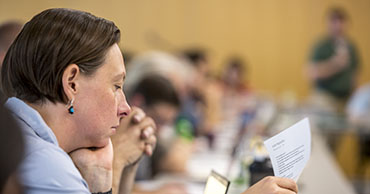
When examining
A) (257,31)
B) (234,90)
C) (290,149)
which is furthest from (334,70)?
(290,149)

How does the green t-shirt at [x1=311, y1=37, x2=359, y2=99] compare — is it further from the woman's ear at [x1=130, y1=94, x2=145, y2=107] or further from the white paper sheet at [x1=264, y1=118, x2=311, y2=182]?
the white paper sheet at [x1=264, y1=118, x2=311, y2=182]

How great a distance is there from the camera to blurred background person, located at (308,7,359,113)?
6254 mm

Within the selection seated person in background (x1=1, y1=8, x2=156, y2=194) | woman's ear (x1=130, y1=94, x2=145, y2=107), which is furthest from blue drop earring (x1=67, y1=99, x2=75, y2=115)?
woman's ear (x1=130, y1=94, x2=145, y2=107)

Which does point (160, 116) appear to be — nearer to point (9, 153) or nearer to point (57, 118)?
point (57, 118)

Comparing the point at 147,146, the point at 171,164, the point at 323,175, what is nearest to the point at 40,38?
the point at 147,146

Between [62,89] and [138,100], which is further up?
[62,89]

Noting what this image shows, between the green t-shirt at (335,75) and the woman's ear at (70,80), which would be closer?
the woman's ear at (70,80)

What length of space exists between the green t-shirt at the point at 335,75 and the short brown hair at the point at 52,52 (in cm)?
545

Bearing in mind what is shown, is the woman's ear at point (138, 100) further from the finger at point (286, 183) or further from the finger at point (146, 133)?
the finger at point (286, 183)

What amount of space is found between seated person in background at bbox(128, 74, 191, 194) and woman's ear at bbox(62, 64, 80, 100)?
147cm

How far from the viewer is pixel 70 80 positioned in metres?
1.11

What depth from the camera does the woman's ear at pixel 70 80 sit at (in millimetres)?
1099

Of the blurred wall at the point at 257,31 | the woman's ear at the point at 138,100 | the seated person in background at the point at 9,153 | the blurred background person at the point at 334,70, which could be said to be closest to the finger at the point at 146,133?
the seated person in background at the point at 9,153

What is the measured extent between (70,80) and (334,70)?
5500mm
